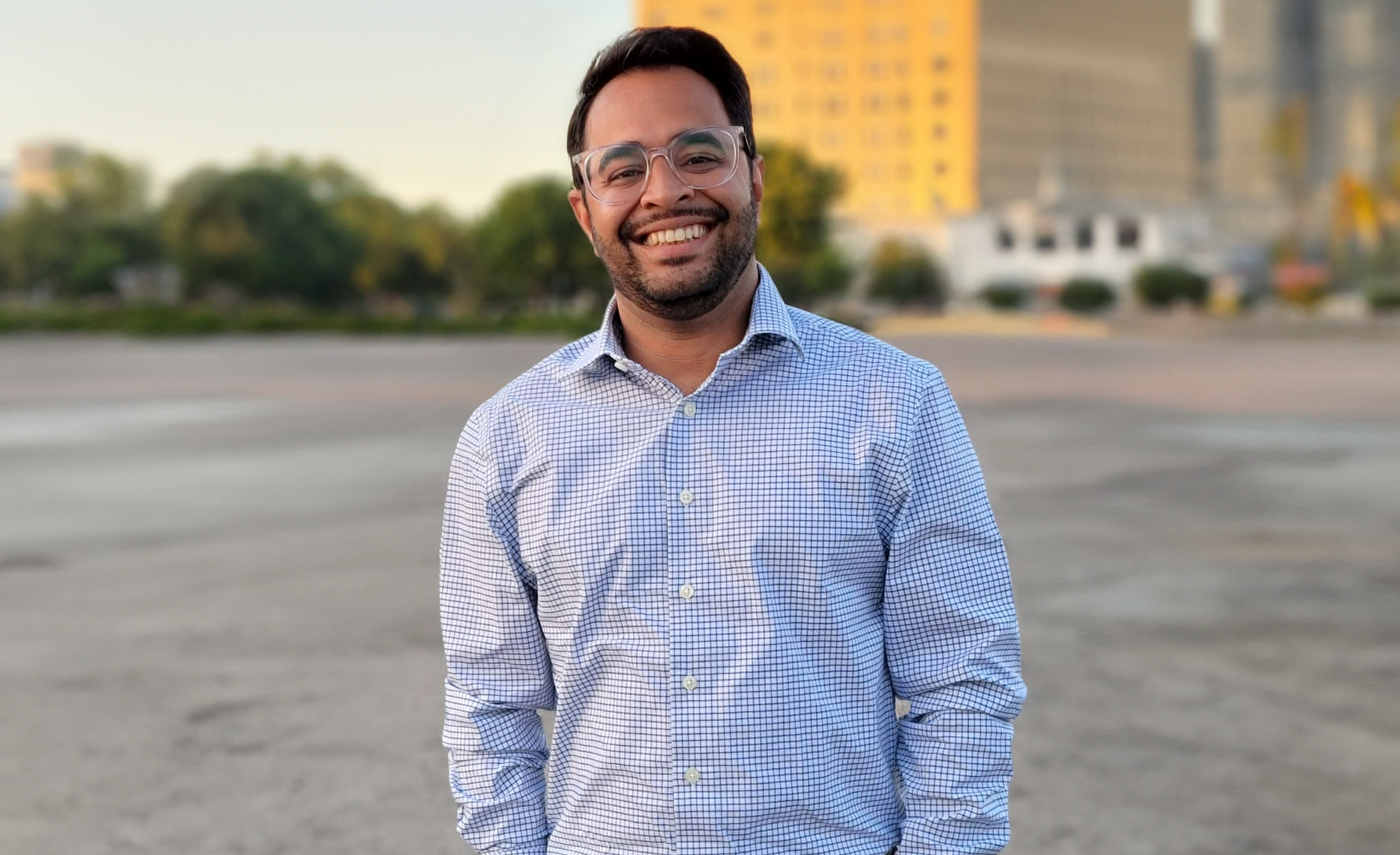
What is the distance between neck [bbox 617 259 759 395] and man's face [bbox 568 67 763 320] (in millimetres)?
28

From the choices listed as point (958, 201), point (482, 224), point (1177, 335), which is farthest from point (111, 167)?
point (958, 201)

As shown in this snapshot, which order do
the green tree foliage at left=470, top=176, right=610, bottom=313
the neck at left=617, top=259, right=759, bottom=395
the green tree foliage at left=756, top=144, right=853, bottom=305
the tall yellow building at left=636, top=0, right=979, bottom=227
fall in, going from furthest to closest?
the tall yellow building at left=636, top=0, right=979, bottom=227 < the green tree foliage at left=756, top=144, right=853, bottom=305 < the green tree foliage at left=470, top=176, right=610, bottom=313 < the neck at left=617, top=259, right=759, bottom=395

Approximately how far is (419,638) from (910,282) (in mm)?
87615

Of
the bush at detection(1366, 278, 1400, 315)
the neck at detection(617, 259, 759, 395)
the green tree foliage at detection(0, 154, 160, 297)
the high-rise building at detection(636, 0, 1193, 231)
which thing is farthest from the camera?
the high-rise building at detection(636, 0, 1193, 231)

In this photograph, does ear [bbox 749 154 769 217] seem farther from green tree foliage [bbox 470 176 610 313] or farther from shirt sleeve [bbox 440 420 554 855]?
green tree foliage [bbox 470 176 610 313]

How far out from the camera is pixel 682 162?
241 cm

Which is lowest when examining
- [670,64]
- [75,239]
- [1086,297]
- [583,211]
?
[1086,297]

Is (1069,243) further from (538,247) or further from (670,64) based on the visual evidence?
(670,64)

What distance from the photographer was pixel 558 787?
2.52m

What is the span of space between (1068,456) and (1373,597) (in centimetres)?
788

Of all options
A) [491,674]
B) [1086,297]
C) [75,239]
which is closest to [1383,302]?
[1086,297]

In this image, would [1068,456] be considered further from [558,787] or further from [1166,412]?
[558,787]

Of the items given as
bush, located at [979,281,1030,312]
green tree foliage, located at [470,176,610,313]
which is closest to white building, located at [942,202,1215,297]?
bush, located at [979,281,1030,312]

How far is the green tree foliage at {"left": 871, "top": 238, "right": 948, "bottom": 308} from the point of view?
94438mm
